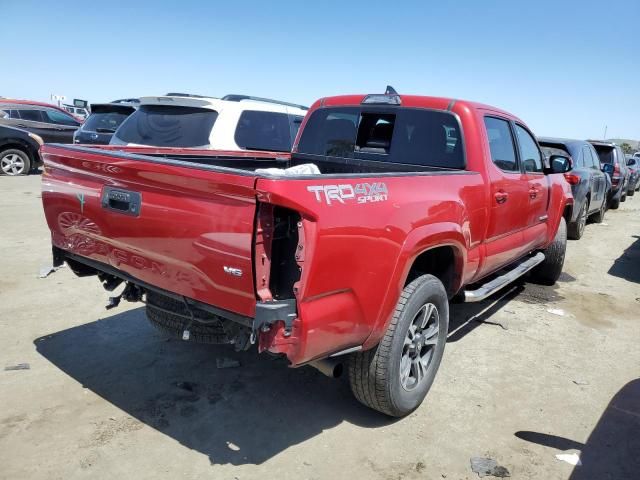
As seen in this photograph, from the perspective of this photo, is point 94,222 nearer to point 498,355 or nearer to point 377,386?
point 377,386

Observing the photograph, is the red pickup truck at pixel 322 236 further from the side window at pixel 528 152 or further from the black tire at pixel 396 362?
the side window at pixel 528 152

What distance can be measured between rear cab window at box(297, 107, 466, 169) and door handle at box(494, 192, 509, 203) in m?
0.42

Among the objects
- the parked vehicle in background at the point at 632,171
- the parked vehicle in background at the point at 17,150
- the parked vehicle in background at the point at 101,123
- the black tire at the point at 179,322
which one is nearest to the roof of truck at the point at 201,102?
the parked vehicle in background at the point at 101,123

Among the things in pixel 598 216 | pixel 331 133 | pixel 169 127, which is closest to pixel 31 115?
pixel 169 127

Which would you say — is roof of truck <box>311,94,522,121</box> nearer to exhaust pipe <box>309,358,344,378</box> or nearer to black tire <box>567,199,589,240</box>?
exhaust pipe <box>309,358,344,378</box>

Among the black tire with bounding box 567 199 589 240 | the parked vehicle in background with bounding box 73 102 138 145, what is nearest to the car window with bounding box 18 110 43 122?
the parked vehicle in background with bounding box 73 102 138 145

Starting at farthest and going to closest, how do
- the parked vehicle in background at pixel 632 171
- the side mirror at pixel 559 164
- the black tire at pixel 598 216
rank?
the parked vehicle in background at pixel 632 171 < the black tire at pixel 598 216 < the side mirror at pixel 559 164

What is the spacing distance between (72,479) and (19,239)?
5.54 meters

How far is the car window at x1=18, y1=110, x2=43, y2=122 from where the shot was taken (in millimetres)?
14383

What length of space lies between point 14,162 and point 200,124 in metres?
9.59

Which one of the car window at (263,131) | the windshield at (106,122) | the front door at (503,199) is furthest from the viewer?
the windshield at (106,122)

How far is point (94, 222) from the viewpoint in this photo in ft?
9.71

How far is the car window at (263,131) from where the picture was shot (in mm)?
6754

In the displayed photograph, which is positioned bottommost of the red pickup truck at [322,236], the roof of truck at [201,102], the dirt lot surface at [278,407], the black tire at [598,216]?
the dirt lot surface at [278,407]
